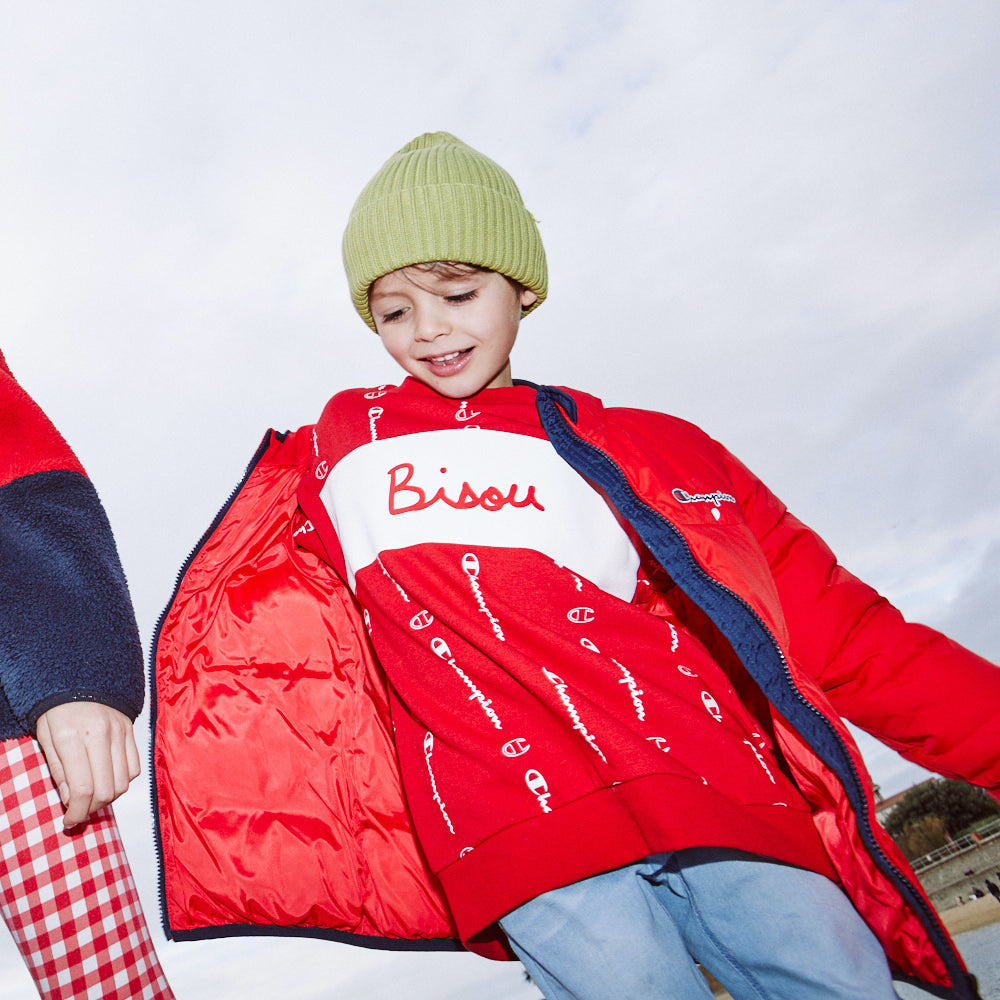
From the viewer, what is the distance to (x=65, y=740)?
1304 millimetres

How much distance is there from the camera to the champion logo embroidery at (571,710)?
149 centimetres

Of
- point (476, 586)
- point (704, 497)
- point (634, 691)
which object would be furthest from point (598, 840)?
point (704, 497)

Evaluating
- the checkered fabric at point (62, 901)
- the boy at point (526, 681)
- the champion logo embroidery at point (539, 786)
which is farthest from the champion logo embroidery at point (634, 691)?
the checkered fabric at point (62, 901)

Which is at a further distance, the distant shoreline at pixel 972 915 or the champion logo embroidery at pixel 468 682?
the distant shoreline at pixel 972 915

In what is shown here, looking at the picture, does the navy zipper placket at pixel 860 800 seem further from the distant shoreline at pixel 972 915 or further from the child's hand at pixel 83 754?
the distant shoreline at pixel 972 915

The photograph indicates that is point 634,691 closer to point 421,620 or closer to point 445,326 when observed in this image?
point 421,620

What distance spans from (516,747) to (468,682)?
0.17 meters

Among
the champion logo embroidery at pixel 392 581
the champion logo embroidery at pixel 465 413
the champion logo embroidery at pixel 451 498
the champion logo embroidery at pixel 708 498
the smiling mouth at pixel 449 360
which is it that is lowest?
the champion logo embroidery at pixel 708 498

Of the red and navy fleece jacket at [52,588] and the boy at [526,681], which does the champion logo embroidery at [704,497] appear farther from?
the red and navy fleece jacket at [52,588]

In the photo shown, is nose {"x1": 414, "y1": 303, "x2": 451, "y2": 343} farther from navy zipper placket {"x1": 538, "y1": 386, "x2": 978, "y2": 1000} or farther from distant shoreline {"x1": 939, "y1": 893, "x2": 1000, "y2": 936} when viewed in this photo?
distant shoreline {"x1": 939, "y1": 893, "x2": 1000, "y2": 936}

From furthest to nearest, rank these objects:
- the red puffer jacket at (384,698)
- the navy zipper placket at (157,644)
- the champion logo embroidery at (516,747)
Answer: the navy zipper placket at (157,644), the red puffer jacket at (384,698), the champion logo embroidery at (516,747)

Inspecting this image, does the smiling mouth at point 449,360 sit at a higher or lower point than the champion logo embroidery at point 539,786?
higher

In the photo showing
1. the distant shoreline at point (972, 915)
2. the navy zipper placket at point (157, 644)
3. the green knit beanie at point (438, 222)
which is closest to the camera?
the navy zipper placket at point (157, 644)

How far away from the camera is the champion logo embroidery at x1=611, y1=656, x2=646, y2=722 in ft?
5.10
